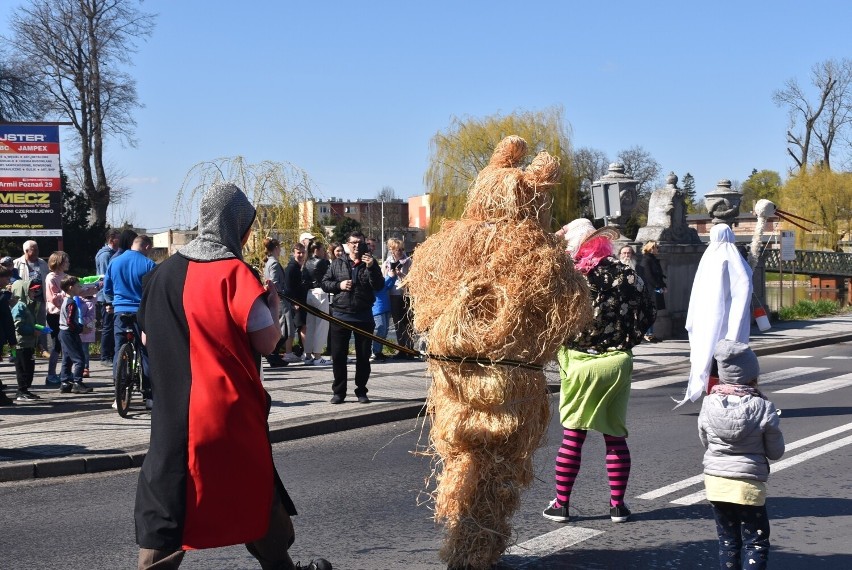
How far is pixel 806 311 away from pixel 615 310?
2201cm

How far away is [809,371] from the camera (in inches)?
585

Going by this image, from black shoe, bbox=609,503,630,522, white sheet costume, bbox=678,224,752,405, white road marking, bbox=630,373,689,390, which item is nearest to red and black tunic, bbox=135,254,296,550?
black shoe, bbox=609,503,630,522

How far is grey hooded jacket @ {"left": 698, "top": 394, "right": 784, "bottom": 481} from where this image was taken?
4.51 metres

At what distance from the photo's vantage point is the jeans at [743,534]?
4559 millimetres

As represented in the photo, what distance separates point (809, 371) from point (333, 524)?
10.8m

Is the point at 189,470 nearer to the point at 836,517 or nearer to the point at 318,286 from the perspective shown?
the point at 836,517

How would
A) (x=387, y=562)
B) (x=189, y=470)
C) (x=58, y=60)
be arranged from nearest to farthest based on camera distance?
1. (x=189, y=470)
2. (x=387, y=562)
3. (x=58, y=60)

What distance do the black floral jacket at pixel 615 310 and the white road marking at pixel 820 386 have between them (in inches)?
281

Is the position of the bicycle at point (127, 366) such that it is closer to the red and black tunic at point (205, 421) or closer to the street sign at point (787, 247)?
the red and black tunic at point (205, 421)

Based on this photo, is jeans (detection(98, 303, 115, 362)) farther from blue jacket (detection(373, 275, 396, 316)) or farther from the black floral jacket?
the black floral jacket

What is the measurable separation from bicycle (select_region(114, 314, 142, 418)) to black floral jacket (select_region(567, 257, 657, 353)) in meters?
5.59

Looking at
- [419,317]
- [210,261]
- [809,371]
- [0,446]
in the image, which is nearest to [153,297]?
[210,261]

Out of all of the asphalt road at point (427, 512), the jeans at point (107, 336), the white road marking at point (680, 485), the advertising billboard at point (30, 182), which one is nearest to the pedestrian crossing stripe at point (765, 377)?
the asphalt road at point (427, 512)

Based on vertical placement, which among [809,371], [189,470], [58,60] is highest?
[58,60]
